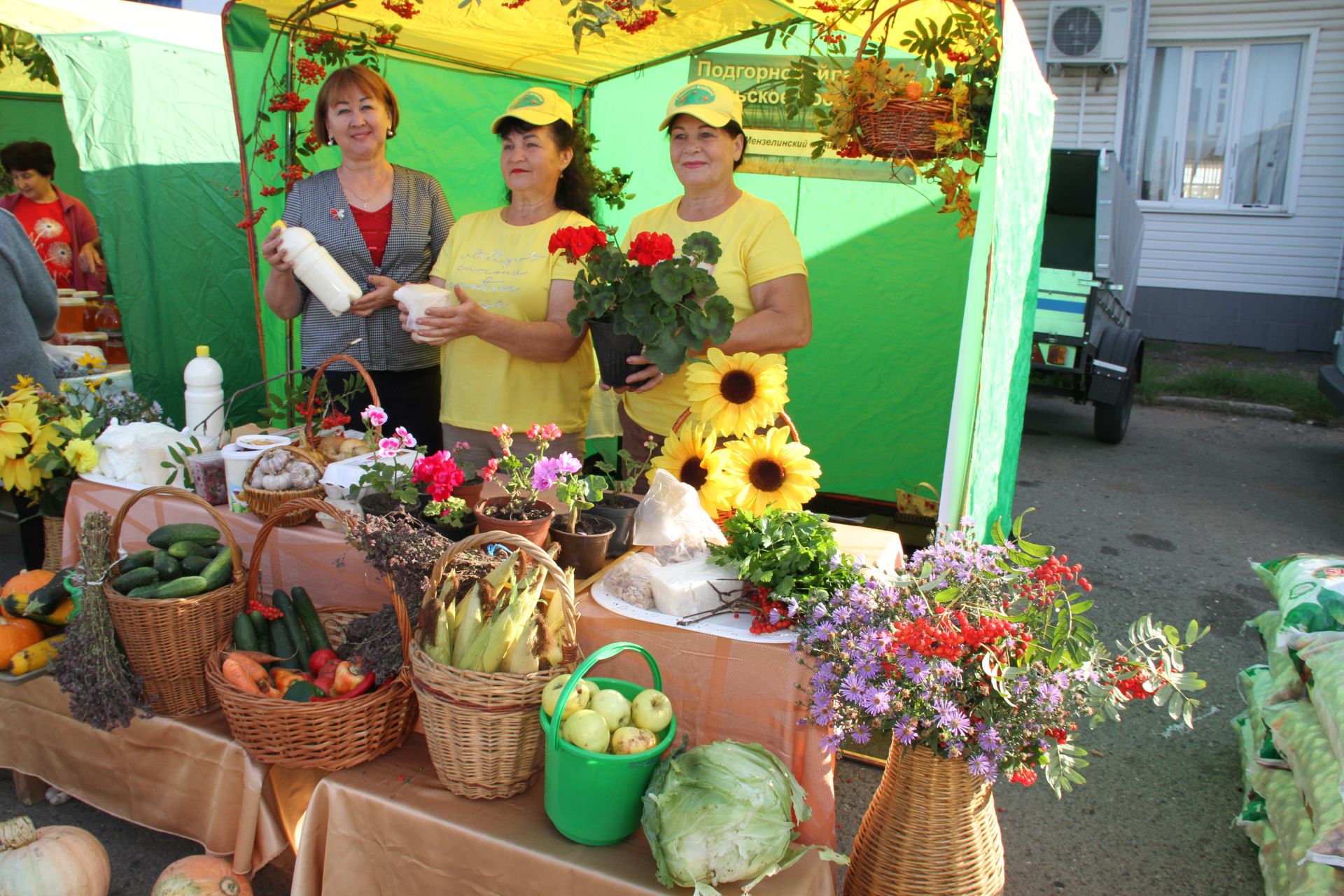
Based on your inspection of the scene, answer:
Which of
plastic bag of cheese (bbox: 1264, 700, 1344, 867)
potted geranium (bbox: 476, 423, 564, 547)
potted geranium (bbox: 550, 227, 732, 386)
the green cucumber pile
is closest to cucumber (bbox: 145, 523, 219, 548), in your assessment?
the green cucumber pile

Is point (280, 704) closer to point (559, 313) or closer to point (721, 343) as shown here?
point (721, 343)

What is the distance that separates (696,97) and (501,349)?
985mm

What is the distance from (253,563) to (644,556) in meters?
0.90

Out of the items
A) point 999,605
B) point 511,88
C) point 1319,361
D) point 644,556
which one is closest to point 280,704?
point 644,556

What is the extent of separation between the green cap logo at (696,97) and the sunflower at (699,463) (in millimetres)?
965

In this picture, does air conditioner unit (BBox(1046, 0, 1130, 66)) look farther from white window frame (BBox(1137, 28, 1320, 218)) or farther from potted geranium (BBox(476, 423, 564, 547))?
potted geranium (BBox(476, 423, 564, 547))

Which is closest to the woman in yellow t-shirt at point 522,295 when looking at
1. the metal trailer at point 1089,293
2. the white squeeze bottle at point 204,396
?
the white squeeze bottle at point 204,396

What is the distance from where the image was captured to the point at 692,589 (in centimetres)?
192

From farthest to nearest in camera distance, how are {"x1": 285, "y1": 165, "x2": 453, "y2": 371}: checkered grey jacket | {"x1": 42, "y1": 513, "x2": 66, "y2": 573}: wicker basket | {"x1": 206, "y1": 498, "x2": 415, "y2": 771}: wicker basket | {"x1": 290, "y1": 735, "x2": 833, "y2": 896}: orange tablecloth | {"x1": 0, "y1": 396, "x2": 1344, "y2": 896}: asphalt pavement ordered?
{"x1": 285, "y1": 165, "x2": 453, "y2": 371}: checkered grey jacket → {"x1": 42, "y1": 513, "x2": 66, "y2": 573}: wicker basket → {"x1": 0, "y1": 396, "x2": 1344, "y2": 896}: asphalt pavement → {"x1": 206, "y1": 498, "x2": 415, "y2": 771}: wicker basket → {"x1": 290, "y1": 735, "x2": 833, "y2": 896}: orange tablecloth

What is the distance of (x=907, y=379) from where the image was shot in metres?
4.82

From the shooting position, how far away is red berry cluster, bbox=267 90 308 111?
365 centimetres

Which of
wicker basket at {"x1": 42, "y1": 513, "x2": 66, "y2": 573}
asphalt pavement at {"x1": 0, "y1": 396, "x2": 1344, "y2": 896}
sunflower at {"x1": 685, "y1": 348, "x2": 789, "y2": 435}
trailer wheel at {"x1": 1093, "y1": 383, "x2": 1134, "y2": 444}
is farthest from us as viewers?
trailer wheel at {"x1": 1093, "y1": 383, "x2": 1134, "y2": 444}

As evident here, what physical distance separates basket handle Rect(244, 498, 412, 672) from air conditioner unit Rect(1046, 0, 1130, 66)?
10.3 m

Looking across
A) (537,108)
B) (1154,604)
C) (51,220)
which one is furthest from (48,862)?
(51,220)
